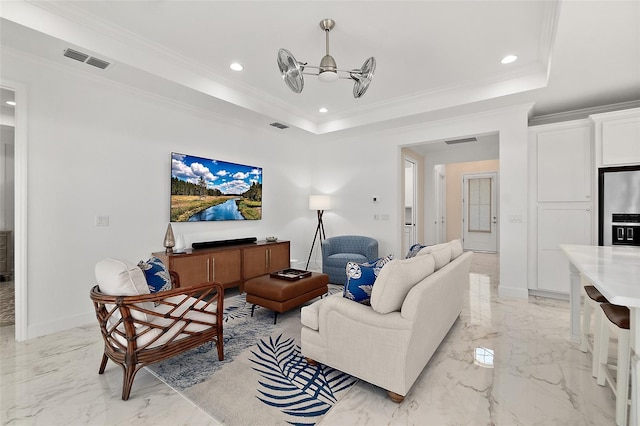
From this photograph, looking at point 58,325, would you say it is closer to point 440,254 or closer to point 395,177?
point 440,254

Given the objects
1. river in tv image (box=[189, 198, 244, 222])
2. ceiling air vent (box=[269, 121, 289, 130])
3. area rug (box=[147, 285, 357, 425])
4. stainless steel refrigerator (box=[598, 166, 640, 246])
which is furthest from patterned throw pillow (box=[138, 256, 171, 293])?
stainless steel refrigerator (box=[598, 166, 640, 246])

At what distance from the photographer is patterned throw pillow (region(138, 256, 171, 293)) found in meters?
Result: 2.36

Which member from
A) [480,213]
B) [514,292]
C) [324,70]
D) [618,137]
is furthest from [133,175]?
[480,213]

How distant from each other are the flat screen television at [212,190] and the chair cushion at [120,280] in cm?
199

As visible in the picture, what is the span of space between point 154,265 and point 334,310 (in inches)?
61.4

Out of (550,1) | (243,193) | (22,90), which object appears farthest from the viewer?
(243,193)

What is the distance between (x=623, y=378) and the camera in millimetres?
1612

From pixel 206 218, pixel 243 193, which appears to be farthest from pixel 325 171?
pixel 206 218

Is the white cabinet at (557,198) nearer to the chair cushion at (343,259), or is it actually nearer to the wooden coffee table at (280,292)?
the chair cushion at (343,259)

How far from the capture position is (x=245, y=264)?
4.25 metres

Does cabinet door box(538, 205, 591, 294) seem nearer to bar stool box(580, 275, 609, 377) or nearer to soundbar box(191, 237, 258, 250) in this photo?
bar stool box(580, 275, 609, 377)

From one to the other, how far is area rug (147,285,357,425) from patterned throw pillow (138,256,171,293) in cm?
60

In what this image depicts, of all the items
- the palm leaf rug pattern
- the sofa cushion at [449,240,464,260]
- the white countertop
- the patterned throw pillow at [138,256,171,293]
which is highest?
the white countertop

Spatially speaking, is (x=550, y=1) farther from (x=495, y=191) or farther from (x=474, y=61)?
(x=495, y=191)
